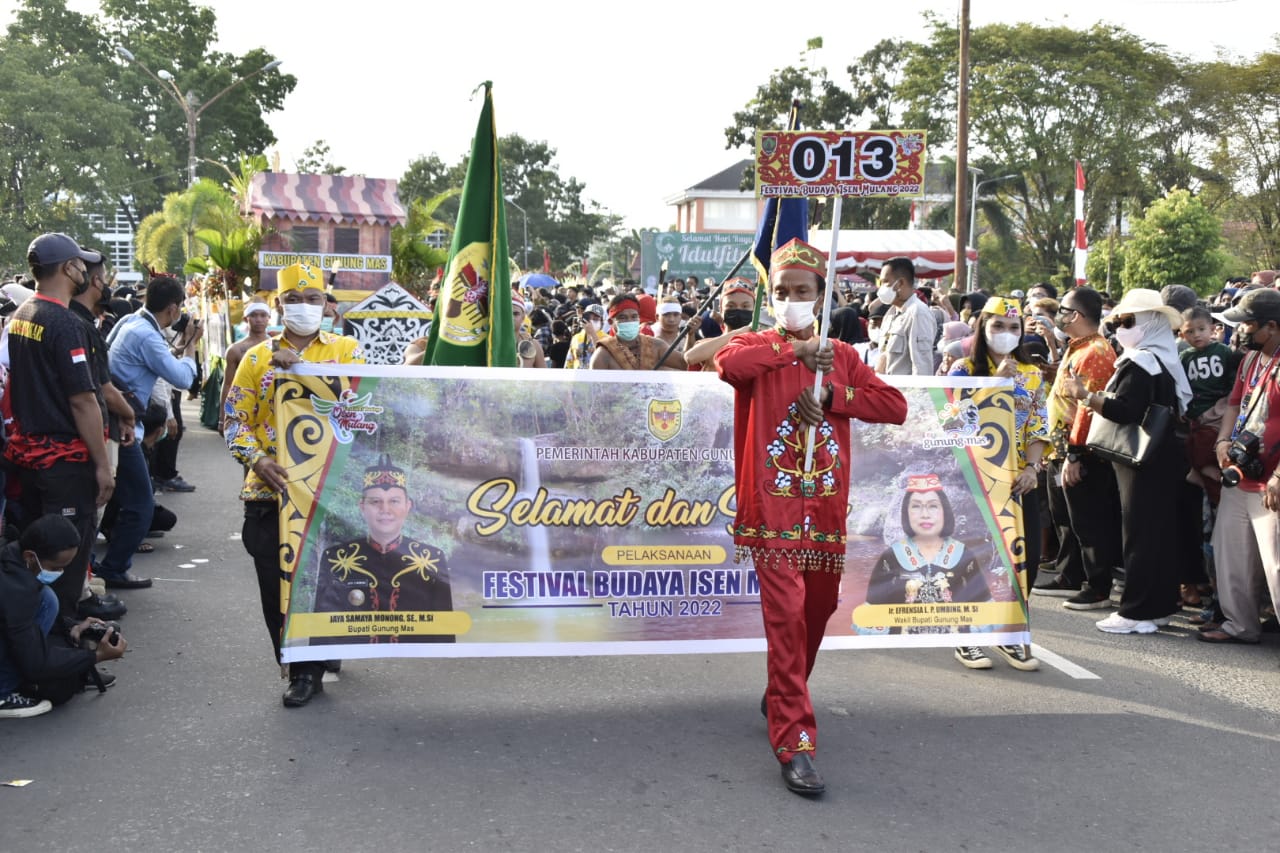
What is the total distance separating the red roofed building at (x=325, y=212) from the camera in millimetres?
22094

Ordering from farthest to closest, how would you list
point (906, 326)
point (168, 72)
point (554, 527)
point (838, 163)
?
1. point (168, 72)
2. point (906, 326)
3. point (554, 527)
4. point (838, 163)

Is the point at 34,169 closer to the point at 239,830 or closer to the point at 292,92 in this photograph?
the point at 292,92

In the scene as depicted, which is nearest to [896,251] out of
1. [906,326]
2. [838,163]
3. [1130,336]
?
[906,326]

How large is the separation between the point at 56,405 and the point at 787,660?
3852 mm

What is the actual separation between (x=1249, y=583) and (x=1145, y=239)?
25.8 meters

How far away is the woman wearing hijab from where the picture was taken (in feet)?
23.9

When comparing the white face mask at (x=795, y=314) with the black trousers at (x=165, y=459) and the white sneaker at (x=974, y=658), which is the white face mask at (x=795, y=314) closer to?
the white sneaker at (x=974, y=658)

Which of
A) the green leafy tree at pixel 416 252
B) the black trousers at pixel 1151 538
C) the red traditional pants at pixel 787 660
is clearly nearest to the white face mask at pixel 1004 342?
the black trousers at pixel 1151 538

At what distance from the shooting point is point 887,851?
13.6 feet

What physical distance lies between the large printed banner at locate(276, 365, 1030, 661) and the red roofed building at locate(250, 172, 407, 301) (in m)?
16.5

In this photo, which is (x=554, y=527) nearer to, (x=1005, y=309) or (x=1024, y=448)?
(x=1024, y=448)

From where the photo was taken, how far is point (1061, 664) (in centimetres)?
655

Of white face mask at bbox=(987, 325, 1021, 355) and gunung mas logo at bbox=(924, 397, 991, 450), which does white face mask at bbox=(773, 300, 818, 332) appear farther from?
white face mask at bbox=(987, 325, 1021, 355)

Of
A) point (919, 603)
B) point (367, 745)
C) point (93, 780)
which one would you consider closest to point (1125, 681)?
point (919, 603)
